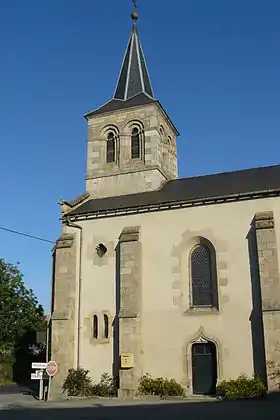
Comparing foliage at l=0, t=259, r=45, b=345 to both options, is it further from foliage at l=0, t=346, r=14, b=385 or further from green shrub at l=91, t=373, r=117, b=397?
green shrub at l=91, t=373, r=117, b=397

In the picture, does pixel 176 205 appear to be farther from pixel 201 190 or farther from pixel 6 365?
pixel 6 365

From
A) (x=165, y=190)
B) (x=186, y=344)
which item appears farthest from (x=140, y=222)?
(x=186, y=344)

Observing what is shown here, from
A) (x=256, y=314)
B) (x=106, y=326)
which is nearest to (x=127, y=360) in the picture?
(x=106, y=326)

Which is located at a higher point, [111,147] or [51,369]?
[111,147]

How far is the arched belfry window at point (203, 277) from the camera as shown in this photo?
21.4 meters

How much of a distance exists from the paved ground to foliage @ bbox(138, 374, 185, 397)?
136 centimetres

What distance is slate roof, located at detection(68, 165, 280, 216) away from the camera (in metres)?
22.3

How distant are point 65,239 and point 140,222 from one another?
4.00 m

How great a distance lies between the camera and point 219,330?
20.5m

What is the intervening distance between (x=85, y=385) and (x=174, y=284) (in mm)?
5965

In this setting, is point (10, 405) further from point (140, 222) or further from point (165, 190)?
point (165, 190)

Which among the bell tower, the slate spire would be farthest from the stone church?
the slate spire

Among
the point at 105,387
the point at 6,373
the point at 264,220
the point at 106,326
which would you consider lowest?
the point at 6,373

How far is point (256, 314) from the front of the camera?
19969mm
